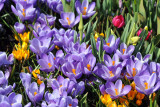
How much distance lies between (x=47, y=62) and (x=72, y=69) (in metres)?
0.20

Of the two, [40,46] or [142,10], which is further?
[142,10]

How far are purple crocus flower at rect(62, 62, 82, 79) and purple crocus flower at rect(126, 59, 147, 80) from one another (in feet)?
1.01

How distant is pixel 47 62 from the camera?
1.96 meters

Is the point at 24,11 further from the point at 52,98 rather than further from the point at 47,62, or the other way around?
the point at 52,98

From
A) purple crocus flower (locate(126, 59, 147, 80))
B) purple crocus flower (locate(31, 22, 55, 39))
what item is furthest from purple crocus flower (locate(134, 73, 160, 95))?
purple crocus flower (locate(31, 22, 55, 39))

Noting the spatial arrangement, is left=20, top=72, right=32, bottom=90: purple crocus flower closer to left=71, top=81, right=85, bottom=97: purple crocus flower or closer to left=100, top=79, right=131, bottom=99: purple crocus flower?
left=71, top=81, right=85, bottom=97: purple crocus flower

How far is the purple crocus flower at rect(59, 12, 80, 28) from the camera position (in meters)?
2.40

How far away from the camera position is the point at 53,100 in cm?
162

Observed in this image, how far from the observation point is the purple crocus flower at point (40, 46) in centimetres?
202

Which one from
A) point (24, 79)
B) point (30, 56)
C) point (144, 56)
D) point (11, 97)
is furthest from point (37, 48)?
point (144, 56)

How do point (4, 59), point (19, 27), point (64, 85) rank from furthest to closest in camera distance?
point (19, 27), point (4, 59), point (64, 85)

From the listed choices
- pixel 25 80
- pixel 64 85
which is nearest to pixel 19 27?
pixel 25 80

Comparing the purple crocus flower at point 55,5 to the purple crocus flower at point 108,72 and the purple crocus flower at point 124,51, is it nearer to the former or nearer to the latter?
the purple crocus flower at point 124,51

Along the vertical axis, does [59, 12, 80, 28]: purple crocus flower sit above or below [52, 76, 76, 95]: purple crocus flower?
above
